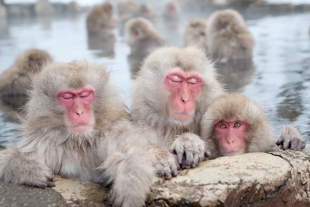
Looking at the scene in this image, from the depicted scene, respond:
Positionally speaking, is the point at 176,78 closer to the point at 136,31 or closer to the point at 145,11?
the point at 136,31

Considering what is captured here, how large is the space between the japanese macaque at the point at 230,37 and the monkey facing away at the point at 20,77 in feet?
11.1

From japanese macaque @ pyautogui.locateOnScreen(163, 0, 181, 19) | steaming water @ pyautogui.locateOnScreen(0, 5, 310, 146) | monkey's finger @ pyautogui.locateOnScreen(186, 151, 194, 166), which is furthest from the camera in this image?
japanese macaque @ pyautogui.locateOnScreen(163, 0, 181, 19)

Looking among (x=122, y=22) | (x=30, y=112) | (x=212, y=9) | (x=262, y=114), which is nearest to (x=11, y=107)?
(x=30, y=112)

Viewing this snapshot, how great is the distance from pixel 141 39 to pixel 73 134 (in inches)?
317

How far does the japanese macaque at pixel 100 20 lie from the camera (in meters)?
15.7

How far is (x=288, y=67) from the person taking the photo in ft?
29.2

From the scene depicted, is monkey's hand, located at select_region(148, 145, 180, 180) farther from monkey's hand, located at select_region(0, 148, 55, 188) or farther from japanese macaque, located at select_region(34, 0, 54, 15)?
japanese macaque, located at select_region(34, 0, 54, 15)

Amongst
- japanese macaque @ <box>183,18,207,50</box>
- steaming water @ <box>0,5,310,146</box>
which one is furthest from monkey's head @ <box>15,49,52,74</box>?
japanese macaque @ <box>183,18,207,50</box>

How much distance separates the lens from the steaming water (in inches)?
241

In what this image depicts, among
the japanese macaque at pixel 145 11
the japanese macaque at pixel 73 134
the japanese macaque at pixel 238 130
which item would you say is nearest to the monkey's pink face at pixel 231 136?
the japanese macaque at pixel 238 130

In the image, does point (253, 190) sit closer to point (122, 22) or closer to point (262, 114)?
point (262, 114)

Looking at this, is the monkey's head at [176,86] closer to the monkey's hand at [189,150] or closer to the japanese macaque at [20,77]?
the monkey's hand at [189,150]

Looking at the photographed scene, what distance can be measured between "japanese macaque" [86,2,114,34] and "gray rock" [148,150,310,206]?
12.2 m

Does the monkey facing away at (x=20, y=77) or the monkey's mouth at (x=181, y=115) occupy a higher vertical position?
the monkey's mouth at (x=181, y=115)
